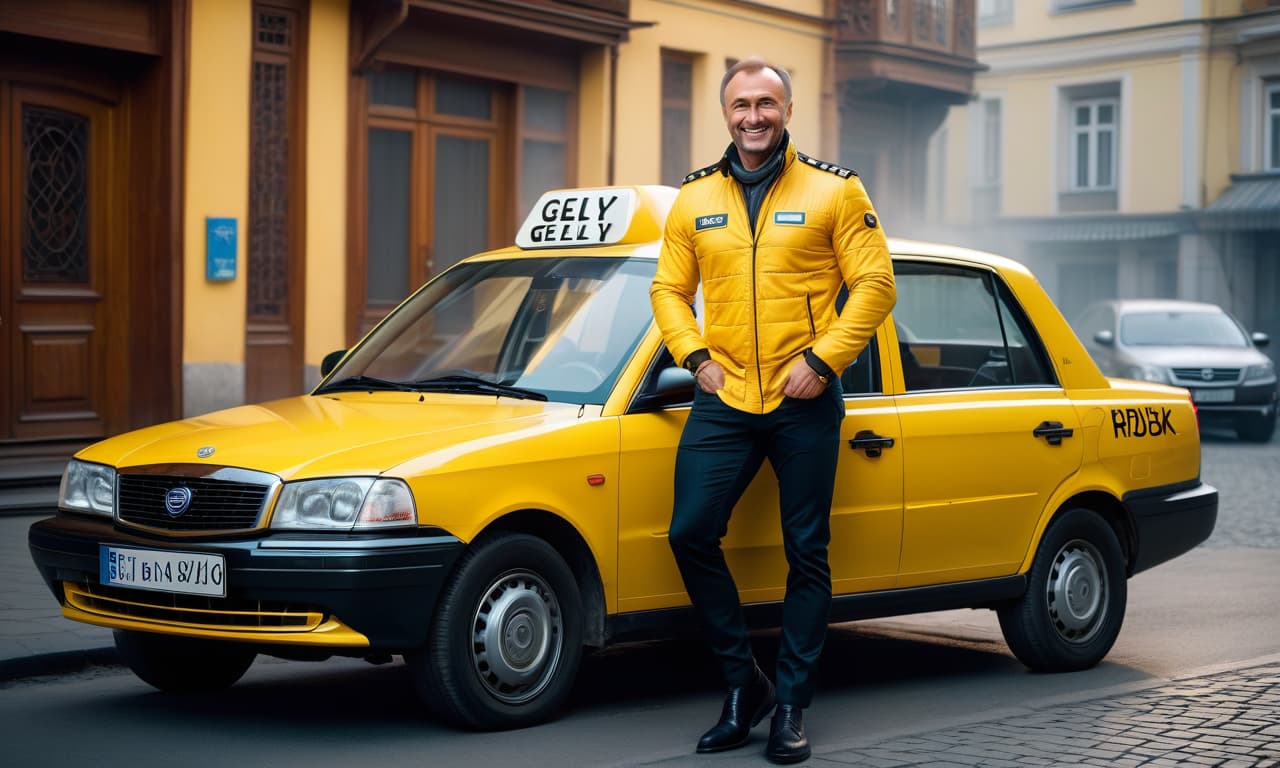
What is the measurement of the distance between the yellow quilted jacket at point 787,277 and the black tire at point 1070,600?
2.00 meters

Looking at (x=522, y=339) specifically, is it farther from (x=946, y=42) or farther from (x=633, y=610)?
(x=946, y=42)

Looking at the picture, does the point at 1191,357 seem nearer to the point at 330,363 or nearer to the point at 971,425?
the point at 971,425

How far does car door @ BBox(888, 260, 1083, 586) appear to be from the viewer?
274 inches

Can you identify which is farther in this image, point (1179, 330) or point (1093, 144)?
point (1093, 144)

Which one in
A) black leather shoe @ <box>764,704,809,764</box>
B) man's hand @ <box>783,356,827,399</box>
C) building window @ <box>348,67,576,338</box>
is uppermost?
building window @ <box>348,67,576,338</box>

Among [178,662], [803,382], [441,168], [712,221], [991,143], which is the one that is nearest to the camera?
[803,382]

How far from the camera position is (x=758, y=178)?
593cm

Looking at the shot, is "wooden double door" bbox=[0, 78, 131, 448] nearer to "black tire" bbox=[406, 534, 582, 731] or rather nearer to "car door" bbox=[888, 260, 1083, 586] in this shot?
"car door" bbox=[888, 260, 1083, 586]

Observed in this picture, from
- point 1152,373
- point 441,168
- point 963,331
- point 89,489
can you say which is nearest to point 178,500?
point 89,489

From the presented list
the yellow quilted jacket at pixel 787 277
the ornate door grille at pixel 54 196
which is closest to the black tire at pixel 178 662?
the yellow quilted jacket at pixel 787 277

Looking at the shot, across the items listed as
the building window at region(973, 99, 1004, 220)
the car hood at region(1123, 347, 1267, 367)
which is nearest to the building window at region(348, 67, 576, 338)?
the car hood at region(1123, 347, 1267, 367)

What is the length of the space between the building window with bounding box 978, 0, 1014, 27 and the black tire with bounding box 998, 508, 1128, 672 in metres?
36.2

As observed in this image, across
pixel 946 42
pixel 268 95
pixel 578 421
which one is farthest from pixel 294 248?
pixel 946 42

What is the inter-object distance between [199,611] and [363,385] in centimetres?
140
